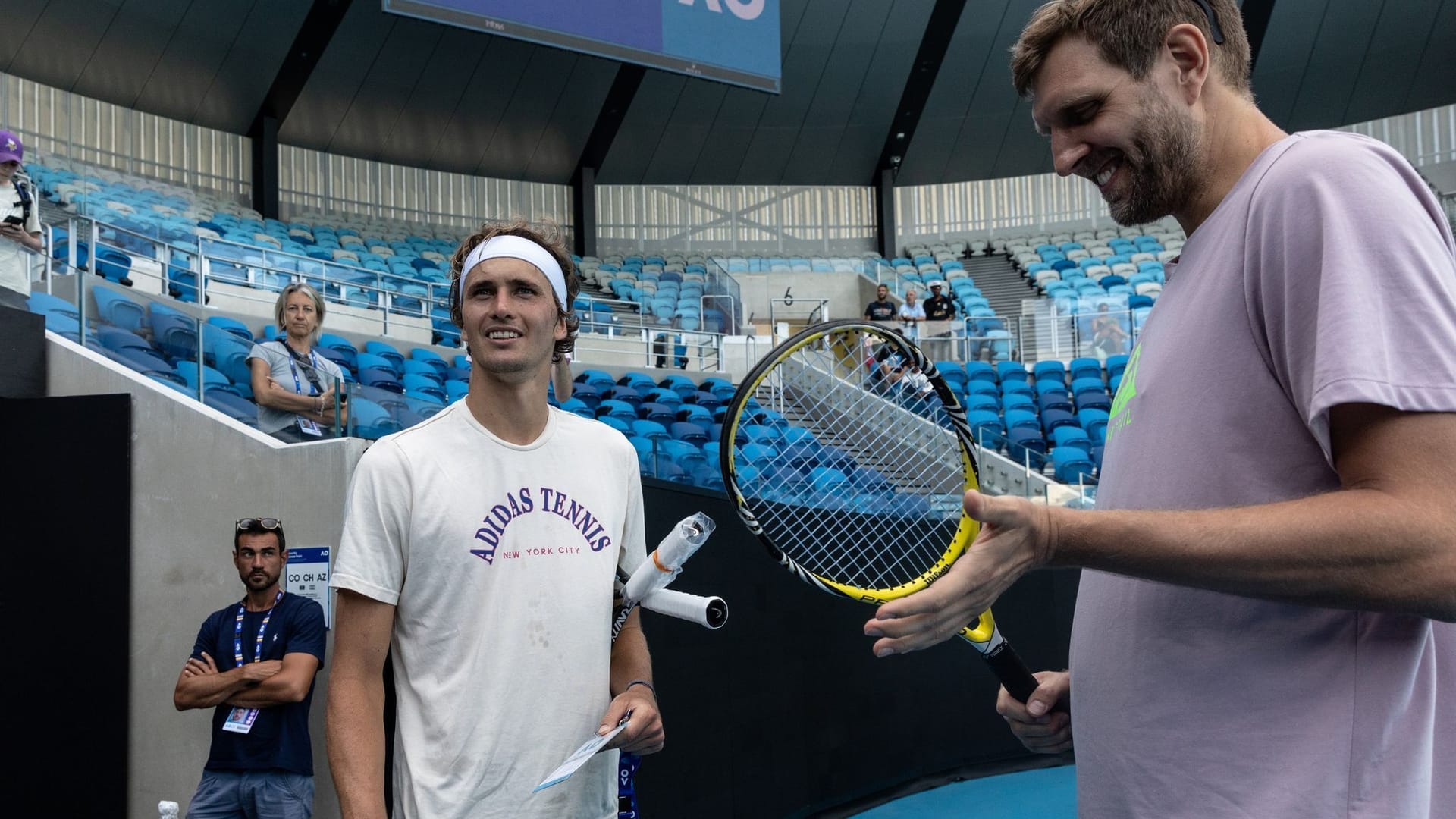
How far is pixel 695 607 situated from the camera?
1948 mm

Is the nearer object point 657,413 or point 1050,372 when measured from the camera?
point 657,413

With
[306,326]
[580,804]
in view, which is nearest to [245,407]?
[306,326]

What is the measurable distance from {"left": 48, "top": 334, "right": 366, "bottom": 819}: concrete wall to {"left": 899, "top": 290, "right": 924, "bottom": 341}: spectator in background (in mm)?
8813

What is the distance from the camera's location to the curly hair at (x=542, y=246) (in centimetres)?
237

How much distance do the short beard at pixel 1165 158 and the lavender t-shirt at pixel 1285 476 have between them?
0.21 ft

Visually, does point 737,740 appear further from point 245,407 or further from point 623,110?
point 623,110

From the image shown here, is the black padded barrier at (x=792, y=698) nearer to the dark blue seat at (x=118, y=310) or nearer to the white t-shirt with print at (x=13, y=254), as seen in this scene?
the dark blue seat at (x=118, y=310)

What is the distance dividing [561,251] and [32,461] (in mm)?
2946

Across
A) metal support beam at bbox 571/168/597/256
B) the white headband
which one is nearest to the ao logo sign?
metal support beam at bbox 571/168/597/256

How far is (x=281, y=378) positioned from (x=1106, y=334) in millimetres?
10141

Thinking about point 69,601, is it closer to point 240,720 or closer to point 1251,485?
point 240,720

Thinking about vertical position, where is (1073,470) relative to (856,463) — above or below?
below

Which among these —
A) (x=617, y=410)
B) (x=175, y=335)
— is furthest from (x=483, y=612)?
(x=617, y=410)

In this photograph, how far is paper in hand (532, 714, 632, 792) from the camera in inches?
72.3
